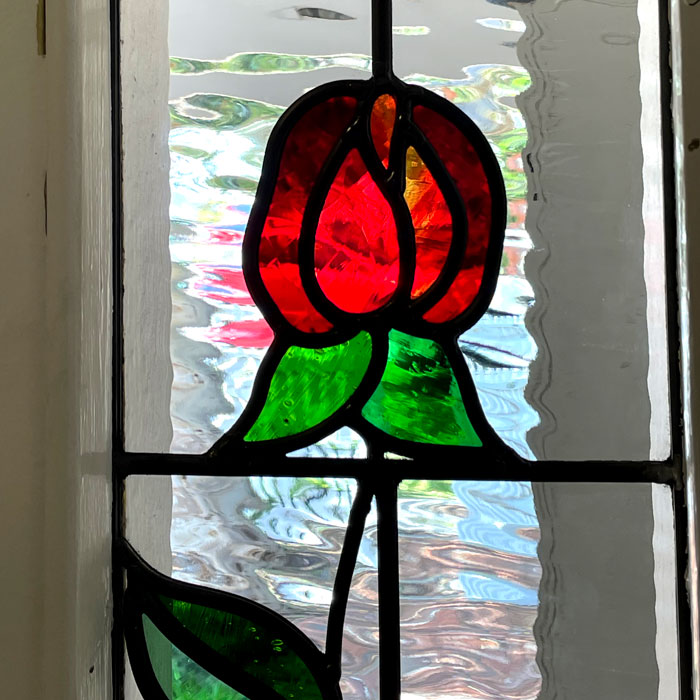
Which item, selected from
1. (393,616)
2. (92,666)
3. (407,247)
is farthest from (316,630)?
(407,247)

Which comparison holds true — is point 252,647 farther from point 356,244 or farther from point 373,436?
point 356,244

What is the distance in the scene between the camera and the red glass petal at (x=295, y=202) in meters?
0.55

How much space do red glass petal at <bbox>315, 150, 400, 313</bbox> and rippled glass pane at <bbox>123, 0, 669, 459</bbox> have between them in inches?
2.6

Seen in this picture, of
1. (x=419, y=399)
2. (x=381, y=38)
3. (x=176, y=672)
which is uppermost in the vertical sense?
(x=381, y=38)

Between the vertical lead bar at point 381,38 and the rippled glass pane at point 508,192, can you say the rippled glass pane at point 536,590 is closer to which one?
the rippled glass pane at point 508,192

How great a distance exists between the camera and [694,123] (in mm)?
497

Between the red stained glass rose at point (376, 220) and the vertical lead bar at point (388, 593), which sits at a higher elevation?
the red stained glass rose at point (376, 220)

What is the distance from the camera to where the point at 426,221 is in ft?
1.78

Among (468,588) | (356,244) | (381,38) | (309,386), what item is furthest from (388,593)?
(381,38)

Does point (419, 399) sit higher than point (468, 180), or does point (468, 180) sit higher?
point (468, 180)

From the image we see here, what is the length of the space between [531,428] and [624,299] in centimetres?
12

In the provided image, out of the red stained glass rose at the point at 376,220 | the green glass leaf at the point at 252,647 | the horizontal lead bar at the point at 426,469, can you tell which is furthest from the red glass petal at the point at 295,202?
the green glass leaf at the point at 252,647

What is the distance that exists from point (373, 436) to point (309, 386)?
0.06m

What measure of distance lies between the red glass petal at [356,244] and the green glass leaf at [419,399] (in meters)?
0.04
